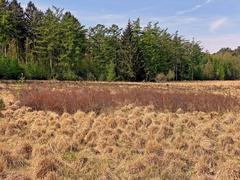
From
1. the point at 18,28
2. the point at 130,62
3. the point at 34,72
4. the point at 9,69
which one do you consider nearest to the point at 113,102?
the point at 9,69

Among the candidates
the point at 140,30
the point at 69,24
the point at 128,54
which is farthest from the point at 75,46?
the point at 140,30

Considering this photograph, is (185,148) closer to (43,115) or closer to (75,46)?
(43,115)

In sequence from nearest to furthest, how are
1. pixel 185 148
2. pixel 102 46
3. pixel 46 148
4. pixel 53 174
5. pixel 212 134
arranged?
pixel 53 174
pixel 46 148
pixel 185 148
pixel 212 134
pixel 102 46

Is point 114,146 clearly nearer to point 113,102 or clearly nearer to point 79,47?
→ point 113,102

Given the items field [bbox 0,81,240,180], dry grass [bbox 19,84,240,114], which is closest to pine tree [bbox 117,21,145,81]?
dry grass [bbox 19,84,240,114]

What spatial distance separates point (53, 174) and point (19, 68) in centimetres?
3942

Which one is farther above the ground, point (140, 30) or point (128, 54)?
point (140, 30)

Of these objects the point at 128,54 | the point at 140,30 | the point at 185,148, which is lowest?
the point at 185,148

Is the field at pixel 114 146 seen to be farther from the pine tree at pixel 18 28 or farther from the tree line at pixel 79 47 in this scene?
the pine tree at pixel 18 28

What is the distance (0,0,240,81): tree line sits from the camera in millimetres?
54469

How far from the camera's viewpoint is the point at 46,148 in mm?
7199

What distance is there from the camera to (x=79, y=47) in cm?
5684

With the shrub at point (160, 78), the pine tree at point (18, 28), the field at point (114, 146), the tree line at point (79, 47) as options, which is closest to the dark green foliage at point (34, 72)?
the tree line at point (79, 47)

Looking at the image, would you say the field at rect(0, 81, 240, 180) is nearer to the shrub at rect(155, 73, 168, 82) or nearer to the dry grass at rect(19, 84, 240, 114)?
the dry grass at rect(19, 84, 240, 114)
